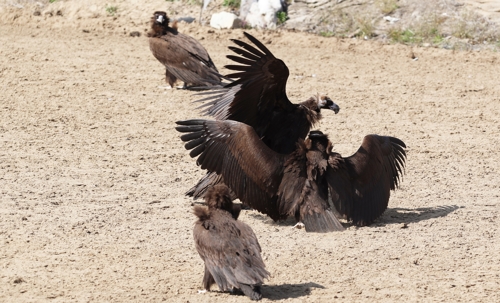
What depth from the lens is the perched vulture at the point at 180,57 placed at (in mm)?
13328

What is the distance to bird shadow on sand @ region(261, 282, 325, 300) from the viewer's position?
6.19m

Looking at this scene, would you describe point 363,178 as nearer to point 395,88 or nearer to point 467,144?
point 467,144

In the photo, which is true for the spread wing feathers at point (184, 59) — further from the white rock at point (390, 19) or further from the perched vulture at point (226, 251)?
the perched vulture at point (226, 251)

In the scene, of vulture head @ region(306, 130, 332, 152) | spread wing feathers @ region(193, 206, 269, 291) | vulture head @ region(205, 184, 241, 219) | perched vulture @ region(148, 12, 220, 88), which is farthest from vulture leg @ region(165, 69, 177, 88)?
spread wing feathers @ region(193, 206, 269, 291)

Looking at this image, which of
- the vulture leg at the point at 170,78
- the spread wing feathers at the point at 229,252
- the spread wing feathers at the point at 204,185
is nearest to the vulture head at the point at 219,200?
the spread wing feathers at the point at 229,252

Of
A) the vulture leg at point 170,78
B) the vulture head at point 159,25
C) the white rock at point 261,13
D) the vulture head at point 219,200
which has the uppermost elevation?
the white rock at point 261,13

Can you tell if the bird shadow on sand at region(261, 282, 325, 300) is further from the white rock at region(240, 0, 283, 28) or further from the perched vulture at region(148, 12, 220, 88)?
the white rock at region(240, 0, 283, 28)

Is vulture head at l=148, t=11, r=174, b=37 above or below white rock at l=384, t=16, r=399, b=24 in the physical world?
below

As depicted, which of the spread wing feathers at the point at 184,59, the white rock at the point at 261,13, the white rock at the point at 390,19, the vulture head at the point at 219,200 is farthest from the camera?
the white rock at the point at 261,13

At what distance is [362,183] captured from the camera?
8117 millimetres

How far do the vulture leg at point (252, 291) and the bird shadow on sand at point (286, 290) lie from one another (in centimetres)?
15

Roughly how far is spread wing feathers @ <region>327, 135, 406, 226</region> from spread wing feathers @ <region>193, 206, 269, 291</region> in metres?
1.83

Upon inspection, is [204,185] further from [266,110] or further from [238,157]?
[266,110]

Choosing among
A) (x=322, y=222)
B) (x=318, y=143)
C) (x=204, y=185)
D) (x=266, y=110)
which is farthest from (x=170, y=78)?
(x=322, y=222)
